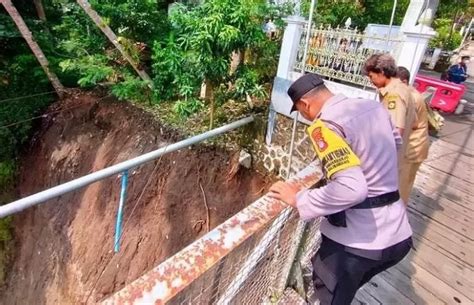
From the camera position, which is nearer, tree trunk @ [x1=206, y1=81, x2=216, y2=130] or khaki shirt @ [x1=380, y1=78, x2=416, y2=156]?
khaki shirt @ [x1=380, y1=78, x2=416, y2=156]

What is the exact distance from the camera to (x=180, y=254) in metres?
0.85

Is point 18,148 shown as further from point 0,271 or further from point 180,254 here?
point 180,254

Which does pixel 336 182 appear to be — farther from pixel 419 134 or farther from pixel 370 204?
pixel 419 134

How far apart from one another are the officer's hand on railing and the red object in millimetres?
7307

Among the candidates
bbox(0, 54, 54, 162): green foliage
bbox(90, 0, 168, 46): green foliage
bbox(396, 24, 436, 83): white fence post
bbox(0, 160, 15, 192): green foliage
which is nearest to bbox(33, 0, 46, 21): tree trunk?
bbox(0, 54, 54, 162): green foliage

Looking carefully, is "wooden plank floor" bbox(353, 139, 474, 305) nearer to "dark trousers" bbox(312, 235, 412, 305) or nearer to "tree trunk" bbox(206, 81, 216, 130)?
"dark trousers" bbox(312, 235, 412, 305)

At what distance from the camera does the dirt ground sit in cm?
413

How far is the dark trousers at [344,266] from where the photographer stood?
3.94 feet

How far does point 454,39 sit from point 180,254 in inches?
856

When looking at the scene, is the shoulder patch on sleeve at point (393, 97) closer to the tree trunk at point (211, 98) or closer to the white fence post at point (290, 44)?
the white fence post at point (290, 44)

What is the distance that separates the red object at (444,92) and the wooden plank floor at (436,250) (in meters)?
3.74

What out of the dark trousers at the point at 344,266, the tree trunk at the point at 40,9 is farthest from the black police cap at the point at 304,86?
the tree trunk at the point at 40,9

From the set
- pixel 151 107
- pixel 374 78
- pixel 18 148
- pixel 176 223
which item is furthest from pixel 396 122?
pixel 18 148

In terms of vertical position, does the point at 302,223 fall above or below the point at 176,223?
above
